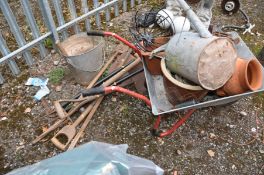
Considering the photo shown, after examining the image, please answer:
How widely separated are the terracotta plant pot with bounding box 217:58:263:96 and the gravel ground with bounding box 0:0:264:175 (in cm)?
59

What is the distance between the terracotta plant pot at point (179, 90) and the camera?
6.48ft

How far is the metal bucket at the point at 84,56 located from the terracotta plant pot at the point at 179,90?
85 centimetres

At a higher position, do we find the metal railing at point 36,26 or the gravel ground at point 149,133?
the metal railing at point 36,26

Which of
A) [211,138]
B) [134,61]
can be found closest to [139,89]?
[134,61]

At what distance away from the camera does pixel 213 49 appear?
184cm

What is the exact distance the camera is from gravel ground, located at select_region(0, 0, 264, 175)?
235 cm

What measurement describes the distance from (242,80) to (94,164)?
133cm

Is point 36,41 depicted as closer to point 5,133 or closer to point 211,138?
point 5,133

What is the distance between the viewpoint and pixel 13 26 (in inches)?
108

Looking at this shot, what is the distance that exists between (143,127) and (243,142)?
0.98 meters

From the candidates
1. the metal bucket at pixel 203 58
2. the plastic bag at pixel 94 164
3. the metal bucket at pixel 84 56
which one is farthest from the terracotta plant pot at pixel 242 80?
the metal bucket at pixel 84 56

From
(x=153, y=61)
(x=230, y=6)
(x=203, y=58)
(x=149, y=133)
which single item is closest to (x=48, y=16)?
(x=153, y=61)

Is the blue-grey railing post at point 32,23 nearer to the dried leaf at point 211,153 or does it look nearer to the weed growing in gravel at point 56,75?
the weed growing in gravel at point 56,75

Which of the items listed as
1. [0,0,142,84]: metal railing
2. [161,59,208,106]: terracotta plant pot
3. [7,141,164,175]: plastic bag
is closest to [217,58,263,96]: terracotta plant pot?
[161,59,208,106]: terracotta plant pot
